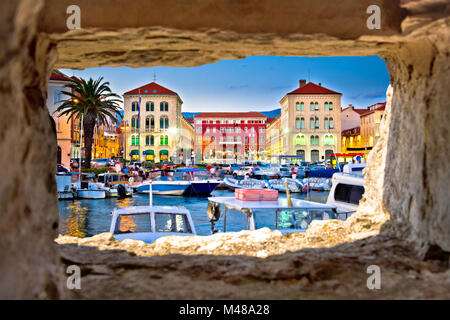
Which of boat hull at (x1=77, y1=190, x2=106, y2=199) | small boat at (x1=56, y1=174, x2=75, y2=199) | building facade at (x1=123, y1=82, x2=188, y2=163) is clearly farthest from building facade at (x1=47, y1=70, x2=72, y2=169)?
building facade at (x1=123, y1=82, x2=188, y2=163)

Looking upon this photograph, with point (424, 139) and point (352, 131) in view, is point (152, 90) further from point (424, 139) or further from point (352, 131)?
point (424, 139)

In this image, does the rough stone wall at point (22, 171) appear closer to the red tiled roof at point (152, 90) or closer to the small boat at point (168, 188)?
the small boat at point (168, 188)

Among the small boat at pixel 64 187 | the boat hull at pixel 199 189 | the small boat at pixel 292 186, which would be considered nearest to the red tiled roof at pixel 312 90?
the small boat at pixel 292 186

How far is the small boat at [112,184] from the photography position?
32.1 metres

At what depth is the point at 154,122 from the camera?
83688 mm

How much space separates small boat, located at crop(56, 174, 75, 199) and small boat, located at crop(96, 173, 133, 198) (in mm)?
2582

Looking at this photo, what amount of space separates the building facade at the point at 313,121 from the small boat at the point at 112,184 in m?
49.1

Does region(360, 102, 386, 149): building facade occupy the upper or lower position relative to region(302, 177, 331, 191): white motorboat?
upper

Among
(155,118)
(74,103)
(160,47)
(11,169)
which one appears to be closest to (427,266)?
(160,47)

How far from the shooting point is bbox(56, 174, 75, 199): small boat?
1179 inches

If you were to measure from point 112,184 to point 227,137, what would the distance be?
7353cm

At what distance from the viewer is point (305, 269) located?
4.73m

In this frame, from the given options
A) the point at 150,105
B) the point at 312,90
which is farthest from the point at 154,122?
the point at 312,90

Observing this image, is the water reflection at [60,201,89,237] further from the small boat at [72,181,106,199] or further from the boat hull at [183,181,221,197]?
the boat hull at [183,181,221,197]
